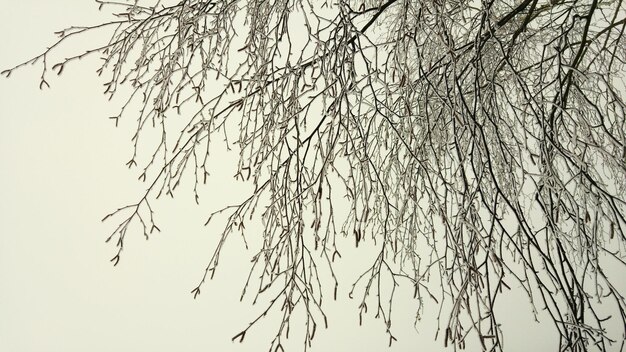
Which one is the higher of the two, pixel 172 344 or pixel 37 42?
pixel 37 42

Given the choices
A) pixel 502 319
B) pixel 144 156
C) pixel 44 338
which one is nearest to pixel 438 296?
pixel 502 319

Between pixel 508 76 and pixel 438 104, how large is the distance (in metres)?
0.13

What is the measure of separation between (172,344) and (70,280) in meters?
0.57

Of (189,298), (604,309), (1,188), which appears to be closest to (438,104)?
(189,298)

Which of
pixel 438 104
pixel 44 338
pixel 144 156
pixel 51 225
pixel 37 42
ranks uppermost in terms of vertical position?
pixel 37 42

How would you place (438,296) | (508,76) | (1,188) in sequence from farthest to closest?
(438,296) < (1,188) < (508,76)

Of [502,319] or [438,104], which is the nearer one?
[438,104]

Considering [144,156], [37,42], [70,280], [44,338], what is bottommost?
[44,338]

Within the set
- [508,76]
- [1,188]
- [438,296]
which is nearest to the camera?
[508,76]

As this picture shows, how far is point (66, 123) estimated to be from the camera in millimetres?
3189

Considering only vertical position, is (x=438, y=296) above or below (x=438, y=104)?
above

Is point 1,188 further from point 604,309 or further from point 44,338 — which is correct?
point 604,309

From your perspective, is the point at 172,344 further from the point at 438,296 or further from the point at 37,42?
the point at 37,42

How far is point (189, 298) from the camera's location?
3.24m
